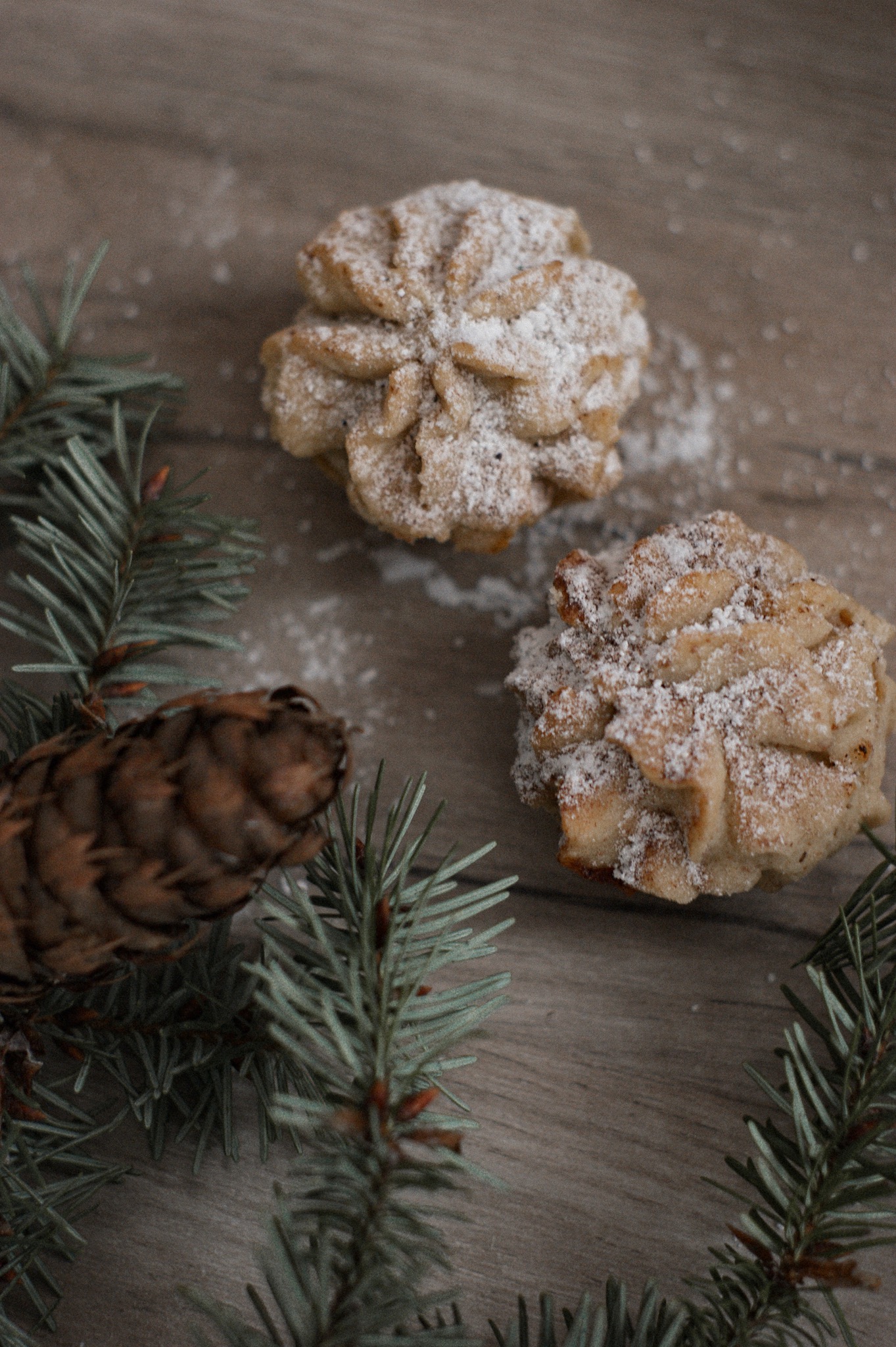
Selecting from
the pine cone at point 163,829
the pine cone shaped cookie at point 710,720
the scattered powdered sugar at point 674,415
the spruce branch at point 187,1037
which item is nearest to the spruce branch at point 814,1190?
the pine cone shaped cookie at point 710,720

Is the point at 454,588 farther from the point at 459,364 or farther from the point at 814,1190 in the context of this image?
the point at 814,1190

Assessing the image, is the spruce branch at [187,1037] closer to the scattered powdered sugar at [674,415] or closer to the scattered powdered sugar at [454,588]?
the scattered powdered sugar at [454,588]

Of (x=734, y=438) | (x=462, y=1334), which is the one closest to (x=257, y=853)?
(x=462, y=1334)

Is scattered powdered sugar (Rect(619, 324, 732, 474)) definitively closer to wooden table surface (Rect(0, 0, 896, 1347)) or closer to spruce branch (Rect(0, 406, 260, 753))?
wooden table surface (Rect(0, 0, 896, 1347))

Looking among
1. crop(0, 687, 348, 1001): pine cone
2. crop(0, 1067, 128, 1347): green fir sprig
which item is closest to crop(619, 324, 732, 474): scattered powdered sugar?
crop(0, 687, 348, 1001): pine cone

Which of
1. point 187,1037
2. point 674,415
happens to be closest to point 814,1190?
point 187,1037
